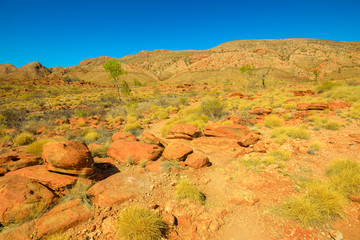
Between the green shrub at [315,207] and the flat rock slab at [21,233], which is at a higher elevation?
the flat rock slab at [21,233]

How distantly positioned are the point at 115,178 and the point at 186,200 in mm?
2248

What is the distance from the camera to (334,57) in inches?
2026

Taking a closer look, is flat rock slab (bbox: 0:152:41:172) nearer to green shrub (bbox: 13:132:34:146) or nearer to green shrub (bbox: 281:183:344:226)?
green shrub (bbox: 13:132:34:146)

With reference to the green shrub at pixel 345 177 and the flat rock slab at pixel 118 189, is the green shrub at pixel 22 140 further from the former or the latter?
the green shrub at pixel 345 177

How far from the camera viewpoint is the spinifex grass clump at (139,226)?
105 inches

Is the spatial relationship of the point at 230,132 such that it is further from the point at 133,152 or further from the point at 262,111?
the point at 262,111

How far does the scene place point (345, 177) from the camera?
12.9ft

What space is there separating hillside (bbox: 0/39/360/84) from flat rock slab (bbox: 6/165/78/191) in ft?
172

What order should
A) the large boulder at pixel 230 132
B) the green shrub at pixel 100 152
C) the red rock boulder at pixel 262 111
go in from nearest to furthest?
the green shrub at pixel 100 152, the large boulder at pixel 230 132, the red rock boulder at pixel 262 111

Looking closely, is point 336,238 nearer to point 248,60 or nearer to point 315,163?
point 315,163

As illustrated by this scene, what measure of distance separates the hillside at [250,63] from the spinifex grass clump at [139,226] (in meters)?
52.4

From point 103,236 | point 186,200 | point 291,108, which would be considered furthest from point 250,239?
point 291,108

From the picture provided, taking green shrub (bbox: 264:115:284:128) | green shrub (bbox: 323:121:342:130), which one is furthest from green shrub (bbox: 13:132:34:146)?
green shrub (bbox: 323:121:342:130)

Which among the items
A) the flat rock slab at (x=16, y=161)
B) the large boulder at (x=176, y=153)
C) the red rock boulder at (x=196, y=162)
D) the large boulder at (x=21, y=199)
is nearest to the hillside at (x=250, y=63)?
the large boulder at (x=176, y=153)
